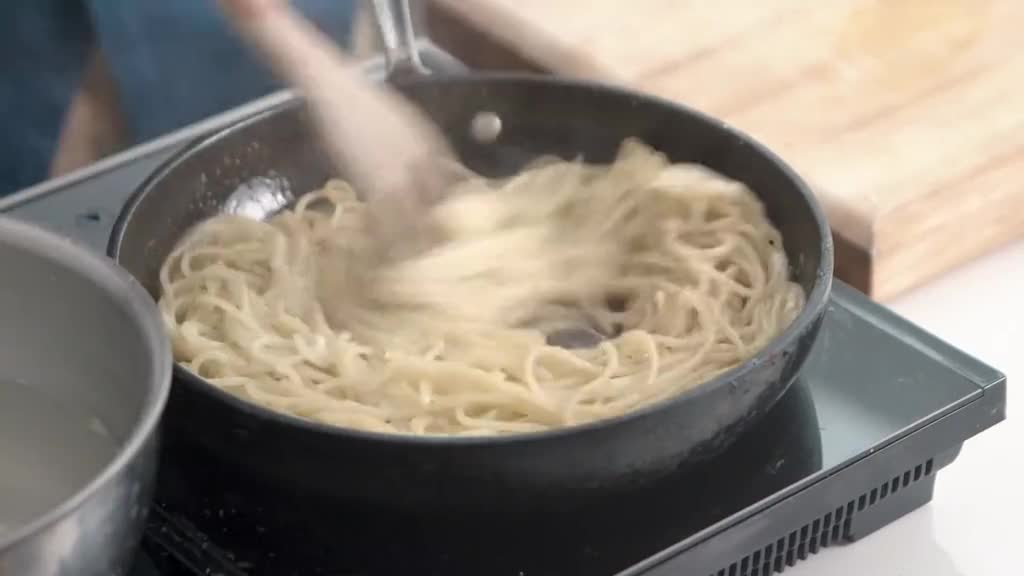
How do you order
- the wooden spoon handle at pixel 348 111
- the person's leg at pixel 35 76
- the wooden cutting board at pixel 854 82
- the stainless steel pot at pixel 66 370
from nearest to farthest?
1. the stainless steel pot at pixel 66 370
2. the wooden spoon handle at pixel 348 111
3. the wooden cutting board at pixel 854 82
4. the person's leg at pixel 35 76

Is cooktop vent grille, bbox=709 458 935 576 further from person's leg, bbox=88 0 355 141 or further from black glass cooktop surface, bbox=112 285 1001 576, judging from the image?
person's leg, bbox=88 0 355 141

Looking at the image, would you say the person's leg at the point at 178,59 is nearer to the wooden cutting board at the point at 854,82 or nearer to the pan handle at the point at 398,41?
the wooden cutting board at the point at 854,82

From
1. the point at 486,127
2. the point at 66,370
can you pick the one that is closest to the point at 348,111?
the point at 486,127

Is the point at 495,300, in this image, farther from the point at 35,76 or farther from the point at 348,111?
the point at 35,76

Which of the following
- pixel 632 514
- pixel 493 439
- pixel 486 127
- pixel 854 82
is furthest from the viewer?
pixel 854 82

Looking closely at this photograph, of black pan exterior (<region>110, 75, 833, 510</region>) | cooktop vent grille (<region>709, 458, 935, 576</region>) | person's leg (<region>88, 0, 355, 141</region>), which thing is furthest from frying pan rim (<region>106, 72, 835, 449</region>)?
person's leg (<region>88, 0, 355, 141</region>)

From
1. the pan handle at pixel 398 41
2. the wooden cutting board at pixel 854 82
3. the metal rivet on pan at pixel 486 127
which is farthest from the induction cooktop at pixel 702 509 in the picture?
the pan handle at pixel 398 41

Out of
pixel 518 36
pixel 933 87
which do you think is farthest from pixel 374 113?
pixel 933 87
